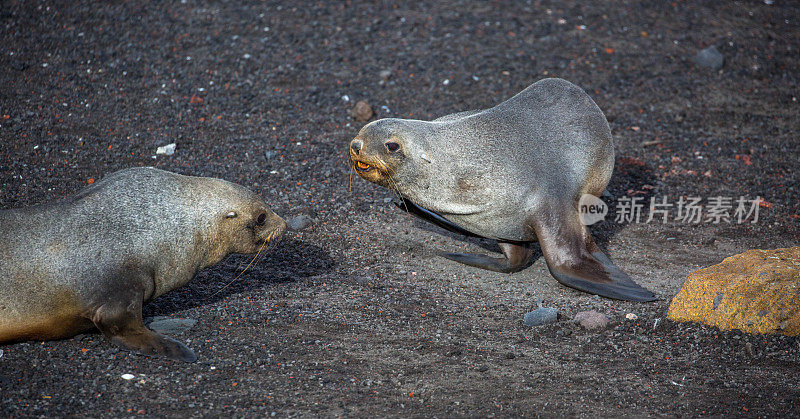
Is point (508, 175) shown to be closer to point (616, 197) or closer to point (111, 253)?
point (616, 197)

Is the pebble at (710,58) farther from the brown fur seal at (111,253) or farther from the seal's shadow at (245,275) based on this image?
the brown fur seal at (111,253)

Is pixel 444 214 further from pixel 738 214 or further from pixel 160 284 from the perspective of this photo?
pixel 738 214

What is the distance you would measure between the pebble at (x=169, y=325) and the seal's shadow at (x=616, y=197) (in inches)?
104

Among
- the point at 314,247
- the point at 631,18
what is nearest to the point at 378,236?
the point at 314,247

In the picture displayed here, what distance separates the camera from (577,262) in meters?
6.38

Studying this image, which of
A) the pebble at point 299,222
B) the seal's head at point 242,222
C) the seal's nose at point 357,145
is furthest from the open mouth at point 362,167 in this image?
the pebble at point 299,222

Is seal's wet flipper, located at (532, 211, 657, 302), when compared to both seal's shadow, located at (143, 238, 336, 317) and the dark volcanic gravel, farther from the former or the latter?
seal's shadow, located at (143, 238, 336, 317)

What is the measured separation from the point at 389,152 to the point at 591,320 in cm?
209

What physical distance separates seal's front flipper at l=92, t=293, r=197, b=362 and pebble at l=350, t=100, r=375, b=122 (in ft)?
15.6

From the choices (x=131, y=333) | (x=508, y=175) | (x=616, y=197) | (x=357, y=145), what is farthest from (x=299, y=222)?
(x=616, y=197)

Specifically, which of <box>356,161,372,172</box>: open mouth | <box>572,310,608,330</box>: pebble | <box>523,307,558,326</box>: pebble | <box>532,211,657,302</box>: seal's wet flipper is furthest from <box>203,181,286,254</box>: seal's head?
<box>572,310,608,330</box>: pebble

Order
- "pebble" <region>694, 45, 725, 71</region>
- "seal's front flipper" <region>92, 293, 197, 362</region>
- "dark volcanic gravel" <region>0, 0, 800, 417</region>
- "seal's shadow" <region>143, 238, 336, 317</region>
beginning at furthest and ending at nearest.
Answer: "pebble" <region>694, 45, 725, 71</region>
"seal's shadow" <region>143, 238, 336, 317</region>
"seal's front flipper" <region>92, 293, 197, 362</region>
"dark volcanic gravel" <region>0, 0, 800, 417</region>

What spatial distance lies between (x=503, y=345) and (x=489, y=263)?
1.48 meters

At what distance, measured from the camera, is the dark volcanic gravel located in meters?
4.83
